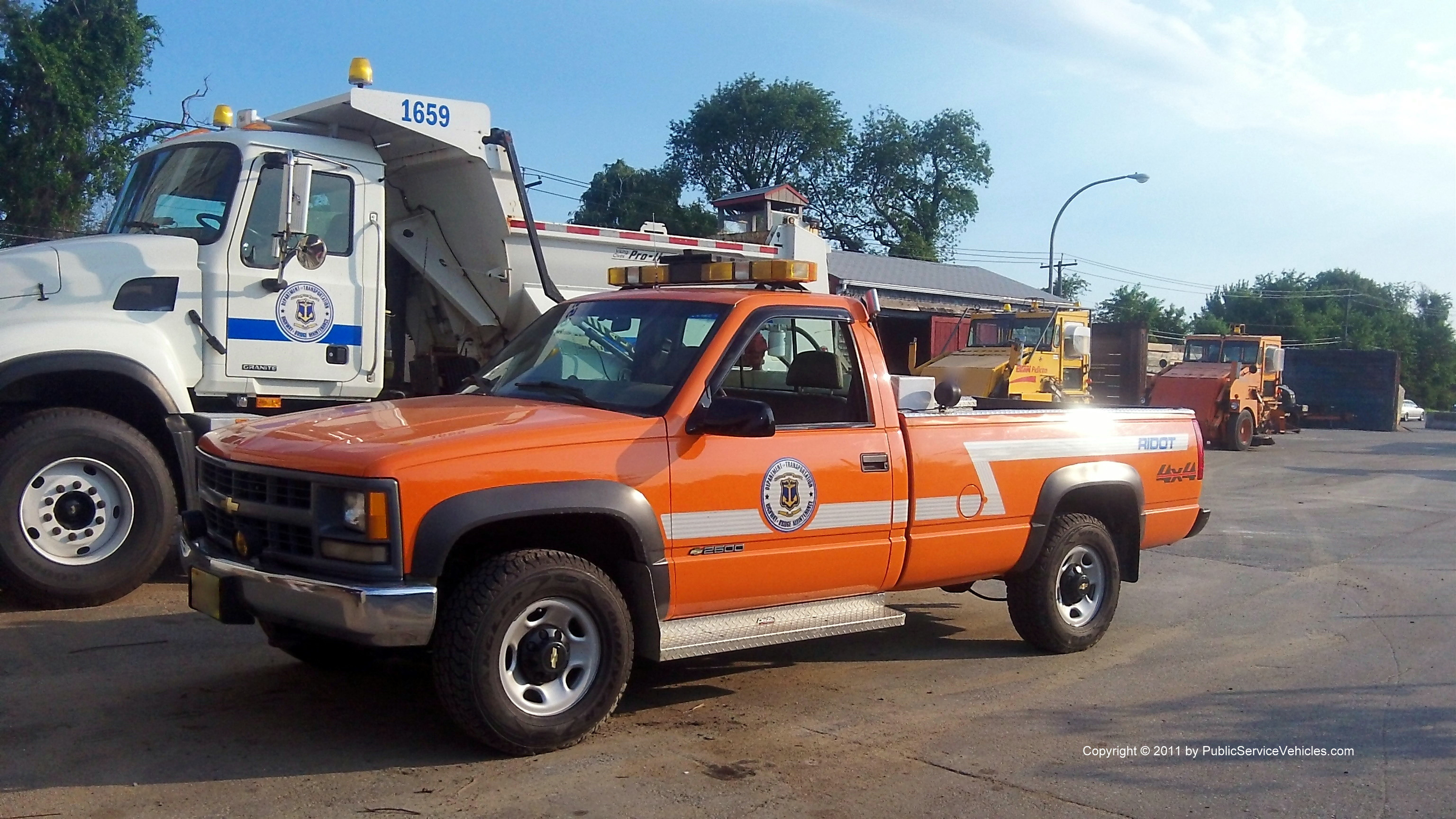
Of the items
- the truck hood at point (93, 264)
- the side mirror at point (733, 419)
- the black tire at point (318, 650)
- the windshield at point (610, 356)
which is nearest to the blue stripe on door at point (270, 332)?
the truck hood at point (93, 264)

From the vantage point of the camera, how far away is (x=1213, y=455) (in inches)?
934

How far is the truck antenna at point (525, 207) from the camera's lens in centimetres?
888

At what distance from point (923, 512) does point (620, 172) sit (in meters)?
54.9

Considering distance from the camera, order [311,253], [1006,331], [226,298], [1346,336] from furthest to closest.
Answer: [1346,336], [1006,331], [311,253], [226,298]

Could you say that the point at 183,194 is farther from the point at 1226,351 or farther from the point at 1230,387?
the point at 1226,351

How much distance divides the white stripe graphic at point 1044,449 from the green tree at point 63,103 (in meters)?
20.2

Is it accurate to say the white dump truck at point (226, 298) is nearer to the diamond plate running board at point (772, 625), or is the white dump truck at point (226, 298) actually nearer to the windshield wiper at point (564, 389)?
the windshield wiper at point (564, 389)

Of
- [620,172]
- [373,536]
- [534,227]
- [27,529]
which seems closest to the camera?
[373,536]

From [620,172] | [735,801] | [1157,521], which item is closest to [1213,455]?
[1157,521]

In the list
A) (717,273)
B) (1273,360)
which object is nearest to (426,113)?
(717,273)

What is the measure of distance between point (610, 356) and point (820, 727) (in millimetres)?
1954

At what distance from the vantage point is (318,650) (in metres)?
5.48

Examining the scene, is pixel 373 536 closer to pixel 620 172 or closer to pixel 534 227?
pixel 534 227

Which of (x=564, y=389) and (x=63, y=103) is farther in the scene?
(x=63, y=103)
